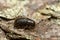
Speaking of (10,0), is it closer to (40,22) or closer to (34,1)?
(34,1)

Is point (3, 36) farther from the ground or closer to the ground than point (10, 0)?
closer to the ground

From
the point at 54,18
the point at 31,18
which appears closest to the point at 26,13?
the point at 31,18

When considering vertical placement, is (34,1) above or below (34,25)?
above

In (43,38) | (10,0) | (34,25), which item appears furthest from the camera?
(10,0)

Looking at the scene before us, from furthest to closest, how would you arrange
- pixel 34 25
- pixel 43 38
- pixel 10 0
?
pixel 10 0 < pixel 34 25 < pixel 43 38

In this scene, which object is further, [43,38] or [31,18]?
[31,18]

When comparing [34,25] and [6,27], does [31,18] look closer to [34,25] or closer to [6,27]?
[34,25]
